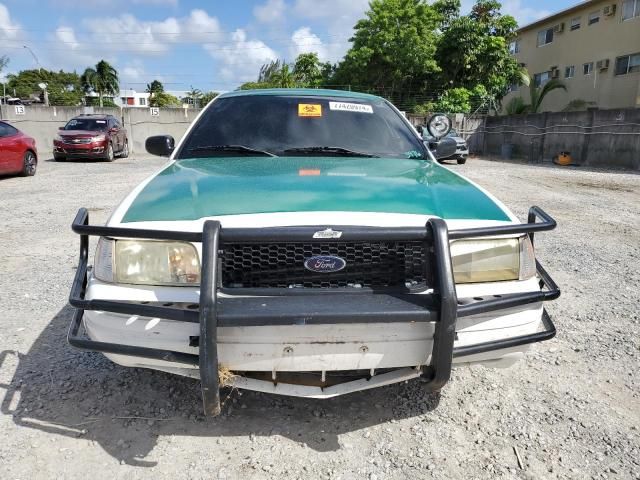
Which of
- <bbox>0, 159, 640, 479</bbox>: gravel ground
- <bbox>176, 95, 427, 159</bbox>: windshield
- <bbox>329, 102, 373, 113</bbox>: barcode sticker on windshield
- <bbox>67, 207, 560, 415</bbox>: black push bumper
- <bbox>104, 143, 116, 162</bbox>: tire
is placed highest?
<bbox>329, 102, 373, 113</bbox>: barcode sticker on windshield

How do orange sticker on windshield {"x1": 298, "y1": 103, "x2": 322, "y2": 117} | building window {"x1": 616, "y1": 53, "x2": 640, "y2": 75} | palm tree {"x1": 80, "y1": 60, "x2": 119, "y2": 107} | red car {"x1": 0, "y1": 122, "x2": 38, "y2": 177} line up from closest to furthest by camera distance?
orange sticker on windshield {"x1": 298, "y1": 103, "x2": 322, "y2": 117} → red car {"x1": 0, "y1": 122, "x2": 38, "y2": 177} → building window {"x1": 616, "y1": 53, "x2": 640, "y2": 75} → palm tree {"x1": 80, "y1": 60, "x2": 119, "y2": 107}

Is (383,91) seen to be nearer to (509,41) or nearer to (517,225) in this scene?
(509,41)

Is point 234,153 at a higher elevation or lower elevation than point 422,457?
higher

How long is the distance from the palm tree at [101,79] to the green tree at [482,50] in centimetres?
5542

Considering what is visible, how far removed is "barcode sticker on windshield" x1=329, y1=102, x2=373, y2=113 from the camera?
3652mm

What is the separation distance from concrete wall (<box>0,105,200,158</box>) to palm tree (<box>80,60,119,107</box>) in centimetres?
5258

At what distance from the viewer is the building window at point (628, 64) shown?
23062 millimetres

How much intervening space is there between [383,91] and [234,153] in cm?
3058

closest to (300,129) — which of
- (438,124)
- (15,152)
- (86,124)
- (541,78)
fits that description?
(438,124)

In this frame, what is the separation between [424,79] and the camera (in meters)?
31.5


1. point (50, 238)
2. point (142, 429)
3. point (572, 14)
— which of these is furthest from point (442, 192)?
point (572, 14)

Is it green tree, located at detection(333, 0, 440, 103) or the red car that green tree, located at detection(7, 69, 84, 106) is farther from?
the red car

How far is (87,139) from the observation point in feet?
53.8

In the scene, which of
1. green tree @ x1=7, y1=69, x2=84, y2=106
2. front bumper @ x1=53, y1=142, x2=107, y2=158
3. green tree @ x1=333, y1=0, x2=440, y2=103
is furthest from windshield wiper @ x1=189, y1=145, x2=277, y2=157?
green tree @ x1=7, y1=69, x2=84, y2=106
